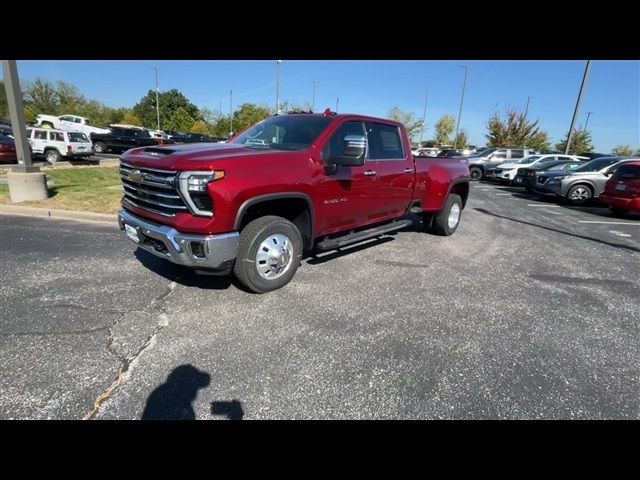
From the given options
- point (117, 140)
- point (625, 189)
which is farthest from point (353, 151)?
point (117, 140)

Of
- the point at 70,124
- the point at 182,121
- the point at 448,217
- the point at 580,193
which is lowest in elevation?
the point at 448,217

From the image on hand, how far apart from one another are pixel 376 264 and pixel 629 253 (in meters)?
5.02

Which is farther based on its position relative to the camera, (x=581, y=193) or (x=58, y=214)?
(x=581, y=193)

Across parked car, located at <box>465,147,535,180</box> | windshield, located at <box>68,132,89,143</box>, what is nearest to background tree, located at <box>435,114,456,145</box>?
parked car, located at <box>465,147,535,180</box>

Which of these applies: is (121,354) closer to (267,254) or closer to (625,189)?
(267,254)

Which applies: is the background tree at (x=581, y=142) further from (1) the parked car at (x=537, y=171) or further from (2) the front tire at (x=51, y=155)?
(2) the front tire at (x=51, y=155)

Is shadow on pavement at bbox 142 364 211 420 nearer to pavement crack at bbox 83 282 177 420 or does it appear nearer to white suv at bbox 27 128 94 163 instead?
pavement crack at bbox 83 282 177 420

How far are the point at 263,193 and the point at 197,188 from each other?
62 cm

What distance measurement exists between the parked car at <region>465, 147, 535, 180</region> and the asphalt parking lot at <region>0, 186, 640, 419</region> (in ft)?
57.2

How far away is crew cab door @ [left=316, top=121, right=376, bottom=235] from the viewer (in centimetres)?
402

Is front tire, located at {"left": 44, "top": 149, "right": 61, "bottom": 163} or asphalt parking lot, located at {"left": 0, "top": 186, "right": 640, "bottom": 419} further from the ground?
front tire, located at {"left": 44, "top": 149, "right": 61, "bottom": 163}

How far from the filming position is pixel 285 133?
14.4ft
